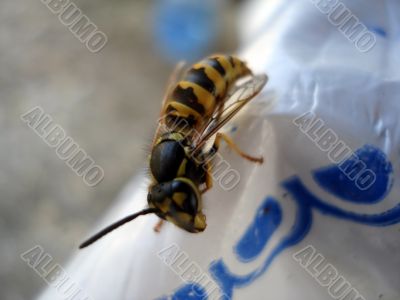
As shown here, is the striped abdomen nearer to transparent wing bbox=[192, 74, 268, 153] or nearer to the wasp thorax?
transparent wing bbox=[192, 74, 268, 153]

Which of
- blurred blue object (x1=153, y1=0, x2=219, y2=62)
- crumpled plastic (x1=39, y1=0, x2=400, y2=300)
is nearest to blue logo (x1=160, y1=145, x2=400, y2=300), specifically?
crumpled plastic (x1=39, y1=0, x2=400, y2=300)

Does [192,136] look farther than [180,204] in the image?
Yes

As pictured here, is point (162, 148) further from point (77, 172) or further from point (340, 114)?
point (77, 172)

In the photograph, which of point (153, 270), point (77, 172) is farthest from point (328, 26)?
point (77, 172)

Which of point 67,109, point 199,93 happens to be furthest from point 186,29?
point 199,93

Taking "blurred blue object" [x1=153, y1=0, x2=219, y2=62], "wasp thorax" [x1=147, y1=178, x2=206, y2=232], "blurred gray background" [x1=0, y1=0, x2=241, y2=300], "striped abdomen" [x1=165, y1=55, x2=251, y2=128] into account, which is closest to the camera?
"wasp thorax" [x1=147, y1=178, x2=206, y2=232]

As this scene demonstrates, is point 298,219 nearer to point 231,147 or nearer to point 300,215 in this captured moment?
point 300,215
